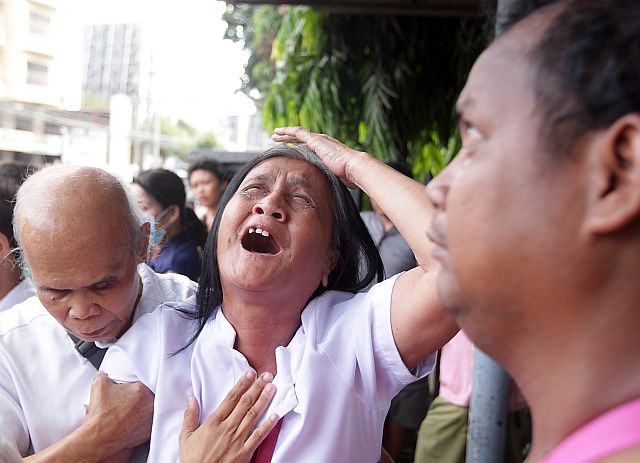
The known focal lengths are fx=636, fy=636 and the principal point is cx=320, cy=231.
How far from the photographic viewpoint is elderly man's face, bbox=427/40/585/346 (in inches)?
25.8

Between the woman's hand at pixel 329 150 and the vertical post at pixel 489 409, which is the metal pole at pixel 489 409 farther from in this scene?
the woman's hand at pixel 329 150

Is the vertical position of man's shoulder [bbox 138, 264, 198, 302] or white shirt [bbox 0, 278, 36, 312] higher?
man's shoulder [bbox 138, 264, 198, 302]

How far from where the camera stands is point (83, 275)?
173 centimetres

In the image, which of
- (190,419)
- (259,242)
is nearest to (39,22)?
(259,242)

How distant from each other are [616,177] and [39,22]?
2986cm

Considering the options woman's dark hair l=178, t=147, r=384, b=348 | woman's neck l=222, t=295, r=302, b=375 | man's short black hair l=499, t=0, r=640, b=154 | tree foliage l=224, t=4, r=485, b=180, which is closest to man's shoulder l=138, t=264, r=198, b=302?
woman's dark hair l=178, t=147, r=384, b=348

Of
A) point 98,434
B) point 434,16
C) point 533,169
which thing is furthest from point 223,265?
point 434,16

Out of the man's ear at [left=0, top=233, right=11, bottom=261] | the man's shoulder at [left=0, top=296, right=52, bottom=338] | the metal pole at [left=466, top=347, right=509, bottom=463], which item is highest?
the man's ear at [left=0, top=233, right=11, bottom=261]

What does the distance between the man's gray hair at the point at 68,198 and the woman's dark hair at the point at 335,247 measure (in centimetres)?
25

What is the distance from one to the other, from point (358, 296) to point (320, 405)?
336mm

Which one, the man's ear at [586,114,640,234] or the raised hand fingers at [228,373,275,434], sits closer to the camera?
the man's ear at [586,114,640,234]

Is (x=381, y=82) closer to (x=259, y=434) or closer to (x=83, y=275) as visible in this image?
(x=83, y=275)

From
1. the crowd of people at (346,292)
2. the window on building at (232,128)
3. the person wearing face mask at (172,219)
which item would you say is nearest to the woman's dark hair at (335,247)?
the crowd of people at (346,292)

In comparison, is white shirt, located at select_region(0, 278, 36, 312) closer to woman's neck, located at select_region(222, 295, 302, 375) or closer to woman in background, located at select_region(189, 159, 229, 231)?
woman's neck, located at select_region(222, 295, 302, 375)
